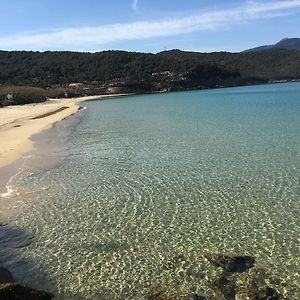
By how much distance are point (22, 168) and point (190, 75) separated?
13953cm

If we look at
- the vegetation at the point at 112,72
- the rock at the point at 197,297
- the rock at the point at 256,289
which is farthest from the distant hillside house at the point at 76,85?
the rock at the point at 197,297

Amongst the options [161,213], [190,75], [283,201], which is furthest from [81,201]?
[190,75]

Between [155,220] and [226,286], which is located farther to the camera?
[155,220]

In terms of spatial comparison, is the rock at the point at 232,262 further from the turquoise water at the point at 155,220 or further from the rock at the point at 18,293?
the rock at the point at 18,293

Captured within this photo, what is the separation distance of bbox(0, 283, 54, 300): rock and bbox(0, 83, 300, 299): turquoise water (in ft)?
1.77

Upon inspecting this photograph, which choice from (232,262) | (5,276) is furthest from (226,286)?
(5,276)

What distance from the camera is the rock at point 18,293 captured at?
22.6 ft

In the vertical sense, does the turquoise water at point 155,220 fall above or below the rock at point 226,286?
below

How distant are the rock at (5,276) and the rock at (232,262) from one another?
12.8ft

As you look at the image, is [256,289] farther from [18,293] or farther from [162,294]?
[18,293]

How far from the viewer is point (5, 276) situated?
27.1ft

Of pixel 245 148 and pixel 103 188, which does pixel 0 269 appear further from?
pixel 245 148

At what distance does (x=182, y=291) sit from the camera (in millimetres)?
7668

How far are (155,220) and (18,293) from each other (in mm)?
4987
